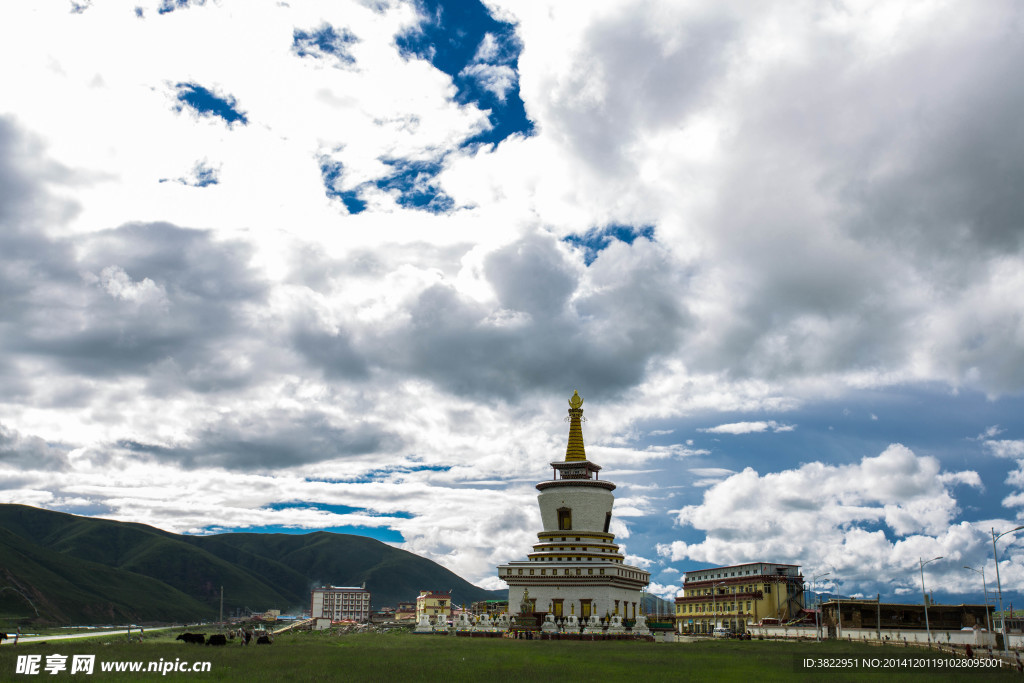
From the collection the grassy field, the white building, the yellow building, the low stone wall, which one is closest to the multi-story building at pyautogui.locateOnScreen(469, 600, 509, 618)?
the white building

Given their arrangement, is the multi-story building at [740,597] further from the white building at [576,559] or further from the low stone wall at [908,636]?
the white building at [576,559]

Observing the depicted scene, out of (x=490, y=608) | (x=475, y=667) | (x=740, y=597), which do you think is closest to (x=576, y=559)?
(x=490, y=608)

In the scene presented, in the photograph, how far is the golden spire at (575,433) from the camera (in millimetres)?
117438

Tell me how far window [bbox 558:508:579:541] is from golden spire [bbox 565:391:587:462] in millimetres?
7843

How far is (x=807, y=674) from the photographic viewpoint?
42.9 metres

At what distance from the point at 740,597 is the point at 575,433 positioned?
5449 cm

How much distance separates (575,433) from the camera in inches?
4724

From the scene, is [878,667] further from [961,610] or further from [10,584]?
[10,584]

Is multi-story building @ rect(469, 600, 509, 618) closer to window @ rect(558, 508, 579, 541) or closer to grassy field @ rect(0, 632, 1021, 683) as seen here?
window @ rect(558, 508, 579, 541)

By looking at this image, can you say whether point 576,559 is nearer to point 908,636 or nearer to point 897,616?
point 908,636

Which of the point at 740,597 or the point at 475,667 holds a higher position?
the point at 475,667

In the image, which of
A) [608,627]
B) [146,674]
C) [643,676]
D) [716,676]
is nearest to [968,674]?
[716,676]

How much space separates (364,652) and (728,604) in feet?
365

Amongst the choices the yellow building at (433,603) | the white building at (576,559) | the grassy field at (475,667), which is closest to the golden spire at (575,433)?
the white building at (576,559)
